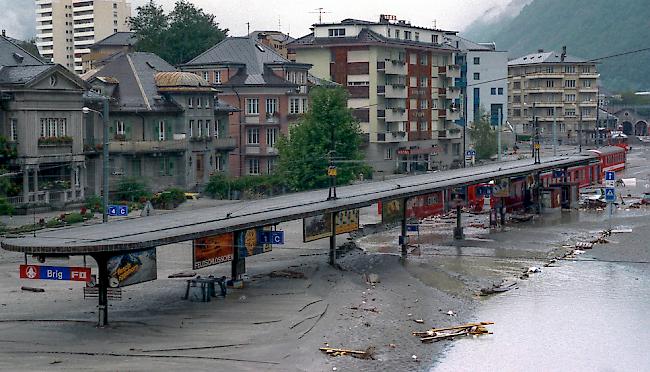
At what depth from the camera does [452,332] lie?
38.2 m

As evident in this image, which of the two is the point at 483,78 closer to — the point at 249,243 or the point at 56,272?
the point at 249,243

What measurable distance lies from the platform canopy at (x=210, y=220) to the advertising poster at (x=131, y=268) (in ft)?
1.96

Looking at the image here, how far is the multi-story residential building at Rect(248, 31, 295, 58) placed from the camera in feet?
415

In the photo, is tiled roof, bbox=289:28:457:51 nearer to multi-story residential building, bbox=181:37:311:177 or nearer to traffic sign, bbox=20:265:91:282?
multi-story residential building, bbox=181:37:311:177

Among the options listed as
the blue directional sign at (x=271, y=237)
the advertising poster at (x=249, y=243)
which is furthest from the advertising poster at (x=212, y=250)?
the blue directional sign at (x=271, y=237)

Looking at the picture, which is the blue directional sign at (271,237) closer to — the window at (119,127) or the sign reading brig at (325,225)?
the sign reading brig at (325,225)

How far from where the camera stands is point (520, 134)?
172 m

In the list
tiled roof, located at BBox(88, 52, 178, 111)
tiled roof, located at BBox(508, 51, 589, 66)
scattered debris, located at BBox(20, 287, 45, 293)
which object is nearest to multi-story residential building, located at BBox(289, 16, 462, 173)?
tiled roof, located at BBox(88, 52, 178, 111)

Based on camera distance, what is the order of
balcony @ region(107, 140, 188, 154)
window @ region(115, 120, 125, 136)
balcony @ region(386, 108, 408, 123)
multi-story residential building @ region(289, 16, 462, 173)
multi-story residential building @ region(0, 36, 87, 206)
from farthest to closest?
1. balcony @ region(386, 108, 408, 123)
2. multi-story residential building @ region(289, 16, 462, 173)
3. window @ region(115, 120, 125, 136)
4. balcony @ region(107, 140, 188, 154)
5. multi-story residential building @ region(0, 36, 87, 206)

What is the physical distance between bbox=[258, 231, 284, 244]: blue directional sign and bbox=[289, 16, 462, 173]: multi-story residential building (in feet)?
199

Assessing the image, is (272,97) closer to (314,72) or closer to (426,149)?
(314,72)

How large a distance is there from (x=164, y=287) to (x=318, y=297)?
20.8 ft

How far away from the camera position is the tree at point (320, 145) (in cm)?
8225

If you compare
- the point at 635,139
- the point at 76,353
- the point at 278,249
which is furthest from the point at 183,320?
the point at 635,139
